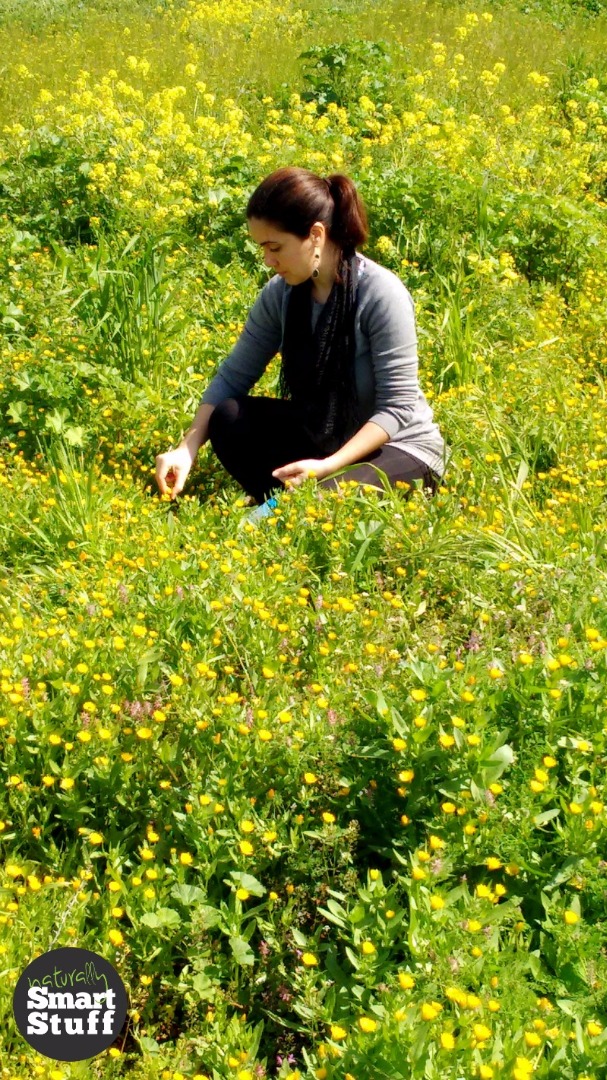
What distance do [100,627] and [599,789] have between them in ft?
4.53

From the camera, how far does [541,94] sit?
8.66 metres

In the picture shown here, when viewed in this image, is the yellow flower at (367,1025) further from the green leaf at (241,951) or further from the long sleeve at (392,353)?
the long sleeve at (392,353)

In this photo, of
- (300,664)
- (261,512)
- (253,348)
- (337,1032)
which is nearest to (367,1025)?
(337,1032)

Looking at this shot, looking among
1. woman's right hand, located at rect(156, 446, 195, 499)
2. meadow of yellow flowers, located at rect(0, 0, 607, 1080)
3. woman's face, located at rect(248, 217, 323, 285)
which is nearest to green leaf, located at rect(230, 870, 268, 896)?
meadow of yellow flowers, located at rect(0, 0, 607, 1080)

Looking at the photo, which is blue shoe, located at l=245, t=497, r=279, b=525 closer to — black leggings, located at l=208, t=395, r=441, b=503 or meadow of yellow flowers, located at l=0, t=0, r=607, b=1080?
meadow of yellow flowers, located at l=0, t=0, r=607, b=1080

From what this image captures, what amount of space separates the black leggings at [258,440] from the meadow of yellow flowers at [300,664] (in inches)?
4.8

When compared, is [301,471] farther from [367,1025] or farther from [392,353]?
[367,1025]

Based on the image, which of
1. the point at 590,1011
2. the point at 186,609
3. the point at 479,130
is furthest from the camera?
the point at 479,130

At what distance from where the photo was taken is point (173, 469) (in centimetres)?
372

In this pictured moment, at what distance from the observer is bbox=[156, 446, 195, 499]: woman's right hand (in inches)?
143

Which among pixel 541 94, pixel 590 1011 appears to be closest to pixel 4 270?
pixel 590 1011

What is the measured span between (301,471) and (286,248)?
0.74 metres

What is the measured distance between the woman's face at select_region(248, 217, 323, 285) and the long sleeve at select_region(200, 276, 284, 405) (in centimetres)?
31

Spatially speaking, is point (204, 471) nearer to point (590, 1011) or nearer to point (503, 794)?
point (503, 794)
